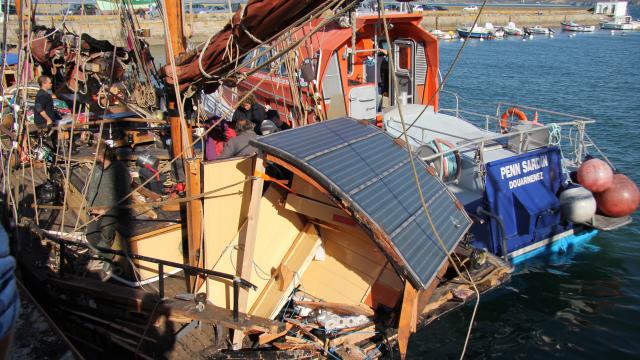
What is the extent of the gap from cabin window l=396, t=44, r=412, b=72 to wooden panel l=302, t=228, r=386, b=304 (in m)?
7.91

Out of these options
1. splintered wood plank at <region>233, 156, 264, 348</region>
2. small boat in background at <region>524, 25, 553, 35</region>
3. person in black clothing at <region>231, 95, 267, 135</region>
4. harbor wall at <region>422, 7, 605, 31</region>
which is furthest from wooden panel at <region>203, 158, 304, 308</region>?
harbor wall at <region>422, 7, 605, 31</region>

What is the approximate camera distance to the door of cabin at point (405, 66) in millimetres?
13508

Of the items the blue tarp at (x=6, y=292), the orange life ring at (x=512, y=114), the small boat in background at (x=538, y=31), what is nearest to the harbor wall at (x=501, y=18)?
the small boat in background at (x=538, y=31)

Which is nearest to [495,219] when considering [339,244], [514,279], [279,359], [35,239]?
[514,279]

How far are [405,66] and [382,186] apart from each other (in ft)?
28.9

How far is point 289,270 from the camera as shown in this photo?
681 cm

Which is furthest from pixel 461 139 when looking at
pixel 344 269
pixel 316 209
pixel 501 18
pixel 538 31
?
pixel 501 18

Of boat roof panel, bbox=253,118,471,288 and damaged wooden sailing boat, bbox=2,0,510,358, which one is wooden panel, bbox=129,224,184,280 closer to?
damaged wooden sailing boat, bbox=2,0,510,358

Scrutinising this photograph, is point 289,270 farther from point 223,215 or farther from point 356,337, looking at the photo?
point 356,337

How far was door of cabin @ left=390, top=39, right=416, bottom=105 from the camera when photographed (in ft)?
44.3

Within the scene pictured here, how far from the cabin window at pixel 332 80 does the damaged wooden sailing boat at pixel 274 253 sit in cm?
517

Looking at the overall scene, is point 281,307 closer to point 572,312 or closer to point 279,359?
point 279,359

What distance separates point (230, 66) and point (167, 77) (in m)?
0.98

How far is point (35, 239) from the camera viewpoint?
25.1ft
